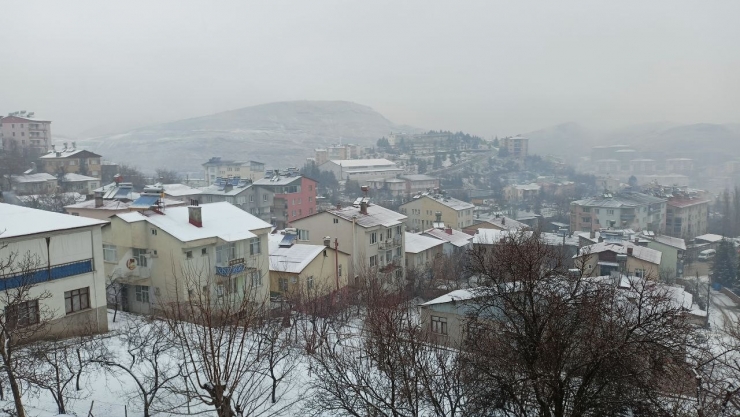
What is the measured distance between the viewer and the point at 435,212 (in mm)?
49844

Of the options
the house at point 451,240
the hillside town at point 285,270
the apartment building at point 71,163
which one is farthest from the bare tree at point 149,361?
the apartment building at point 71,163

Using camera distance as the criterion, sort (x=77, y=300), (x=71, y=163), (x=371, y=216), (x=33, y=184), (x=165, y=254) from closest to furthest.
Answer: (x=77, y=300) → (x=165, y=254) → (x=371, y=216) → (x=33, y=184) → (x=71, y=163)

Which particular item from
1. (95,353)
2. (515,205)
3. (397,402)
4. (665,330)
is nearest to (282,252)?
(95,353)

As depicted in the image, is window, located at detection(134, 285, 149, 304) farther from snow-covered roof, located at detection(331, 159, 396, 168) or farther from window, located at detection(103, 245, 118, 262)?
snow-covered roof, located at detection(331, 159, 396, 168)

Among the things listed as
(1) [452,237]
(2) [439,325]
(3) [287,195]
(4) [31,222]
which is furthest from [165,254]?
(3) [287,195]

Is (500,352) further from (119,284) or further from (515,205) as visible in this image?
(515,205)

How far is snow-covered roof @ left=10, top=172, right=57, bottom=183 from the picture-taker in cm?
4815

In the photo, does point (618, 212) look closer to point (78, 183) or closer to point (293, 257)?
point (293, 257)

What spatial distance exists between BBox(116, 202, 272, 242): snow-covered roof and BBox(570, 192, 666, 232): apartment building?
40437 millimetres

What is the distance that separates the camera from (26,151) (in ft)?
209

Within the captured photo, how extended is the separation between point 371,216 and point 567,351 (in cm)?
1996

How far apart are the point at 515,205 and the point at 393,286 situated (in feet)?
186

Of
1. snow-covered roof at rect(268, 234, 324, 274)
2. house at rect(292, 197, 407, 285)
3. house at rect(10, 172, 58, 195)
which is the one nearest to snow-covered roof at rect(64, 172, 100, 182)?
house at rect(10, 172, 58, 195)

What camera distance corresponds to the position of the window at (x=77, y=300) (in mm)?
15961
